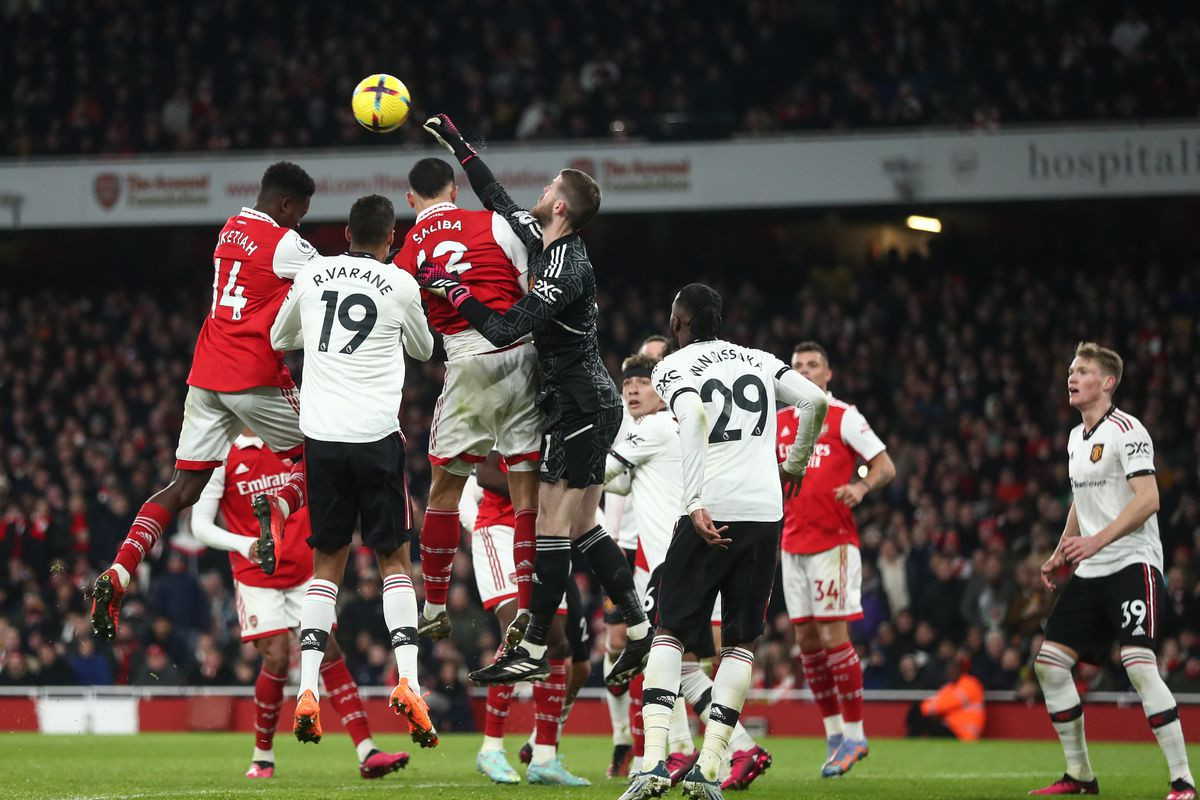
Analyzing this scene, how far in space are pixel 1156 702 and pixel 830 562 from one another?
109 inches

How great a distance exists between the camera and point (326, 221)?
26328 millimetres

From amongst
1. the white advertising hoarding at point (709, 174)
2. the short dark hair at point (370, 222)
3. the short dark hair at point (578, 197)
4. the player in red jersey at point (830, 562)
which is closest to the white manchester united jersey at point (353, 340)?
the short dark hair at point (370, 222)

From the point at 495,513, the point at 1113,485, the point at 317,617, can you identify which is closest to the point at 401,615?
the point at 317,617

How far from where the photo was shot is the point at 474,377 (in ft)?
27.9

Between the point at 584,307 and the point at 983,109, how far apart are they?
16955mm

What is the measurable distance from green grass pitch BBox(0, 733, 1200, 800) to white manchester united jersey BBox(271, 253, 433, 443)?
2.03 metres

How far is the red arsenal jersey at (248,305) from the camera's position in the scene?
8.98 meters

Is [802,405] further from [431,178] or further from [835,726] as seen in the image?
[835,726]

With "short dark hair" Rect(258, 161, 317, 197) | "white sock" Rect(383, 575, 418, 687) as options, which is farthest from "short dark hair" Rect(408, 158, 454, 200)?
"white sock" Rect(383, 575, 418, 687)

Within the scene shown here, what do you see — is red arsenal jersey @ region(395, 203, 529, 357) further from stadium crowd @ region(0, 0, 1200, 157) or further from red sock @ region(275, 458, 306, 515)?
stadium crowd @ region(0, 0, 1200, 157)

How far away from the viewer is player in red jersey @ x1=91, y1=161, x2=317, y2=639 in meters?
8.99

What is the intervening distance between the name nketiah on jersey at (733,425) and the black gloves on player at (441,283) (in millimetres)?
1164

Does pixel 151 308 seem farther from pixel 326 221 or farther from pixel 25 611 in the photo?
pixel 25 611

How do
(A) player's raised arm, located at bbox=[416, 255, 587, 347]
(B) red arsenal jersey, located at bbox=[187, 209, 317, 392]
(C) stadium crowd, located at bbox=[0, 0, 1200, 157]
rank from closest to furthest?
(A) player's raised arm, located at bbox=[416, 255, 587, 347] < (B) red arsenal jersey, located at bbox=[187, 209, 317, 392] < (C) stadium crowd, located at bbox=[0, 0, 1200, 157]
